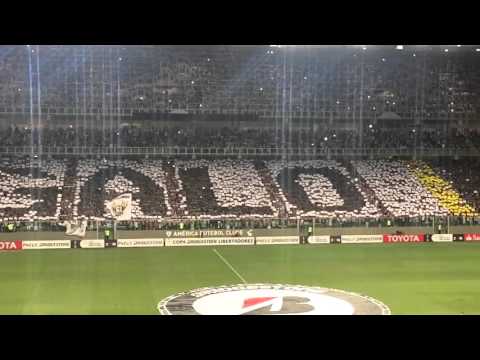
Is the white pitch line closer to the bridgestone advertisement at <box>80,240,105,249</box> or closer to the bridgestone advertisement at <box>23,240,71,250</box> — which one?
the bridgestone advertisement at <box>80,240,105,249</box>

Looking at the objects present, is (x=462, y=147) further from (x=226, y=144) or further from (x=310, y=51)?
(x=226, y=144)

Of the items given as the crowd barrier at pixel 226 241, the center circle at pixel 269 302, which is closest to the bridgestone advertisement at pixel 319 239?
the crowd barrier at pixel 226 241

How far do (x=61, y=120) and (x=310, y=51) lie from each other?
6366 millimetres

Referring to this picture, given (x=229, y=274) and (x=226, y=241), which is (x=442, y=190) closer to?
(x=226, y=241)

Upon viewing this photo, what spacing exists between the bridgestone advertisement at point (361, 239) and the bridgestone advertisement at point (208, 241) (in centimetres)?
227

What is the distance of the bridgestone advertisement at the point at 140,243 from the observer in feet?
45.2

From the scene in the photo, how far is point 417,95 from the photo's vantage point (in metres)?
15.7

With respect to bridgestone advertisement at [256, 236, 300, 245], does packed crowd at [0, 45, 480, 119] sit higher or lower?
higher

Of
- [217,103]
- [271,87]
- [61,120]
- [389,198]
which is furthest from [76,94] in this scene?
[389,198]

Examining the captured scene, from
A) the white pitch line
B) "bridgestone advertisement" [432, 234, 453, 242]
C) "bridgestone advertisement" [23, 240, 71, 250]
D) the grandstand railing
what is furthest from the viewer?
the grandstand railing

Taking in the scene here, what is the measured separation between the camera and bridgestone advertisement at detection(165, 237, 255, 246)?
1410cm

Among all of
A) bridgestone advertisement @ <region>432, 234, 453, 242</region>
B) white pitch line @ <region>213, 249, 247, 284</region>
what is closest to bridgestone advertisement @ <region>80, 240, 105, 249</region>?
white pitch line @ <region>213, 249, 247, 284</region>

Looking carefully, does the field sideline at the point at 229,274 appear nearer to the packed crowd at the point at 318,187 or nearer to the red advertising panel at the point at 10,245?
the red advertising panel at the point at 10,245

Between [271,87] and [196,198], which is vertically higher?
[271,87]
